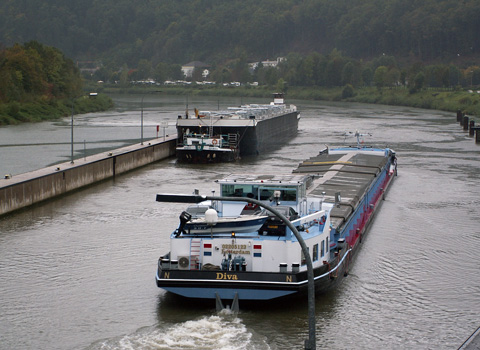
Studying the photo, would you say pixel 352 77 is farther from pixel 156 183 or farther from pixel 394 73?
pixel 156 183

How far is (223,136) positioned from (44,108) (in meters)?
40.9

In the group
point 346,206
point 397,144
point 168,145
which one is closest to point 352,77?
point 397,144

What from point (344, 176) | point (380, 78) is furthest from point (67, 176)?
point (380, 78)

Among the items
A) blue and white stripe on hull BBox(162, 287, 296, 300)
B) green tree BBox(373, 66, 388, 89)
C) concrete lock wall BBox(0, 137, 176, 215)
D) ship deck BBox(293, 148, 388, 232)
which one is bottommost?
blue and white stripe on hull BBox(162, 287, 296, 300)

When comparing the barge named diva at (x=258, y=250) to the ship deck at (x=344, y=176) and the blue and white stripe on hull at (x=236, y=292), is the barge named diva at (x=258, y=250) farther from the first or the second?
the ship deck at (x=344, y=176)

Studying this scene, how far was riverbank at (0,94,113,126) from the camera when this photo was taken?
8012 cm

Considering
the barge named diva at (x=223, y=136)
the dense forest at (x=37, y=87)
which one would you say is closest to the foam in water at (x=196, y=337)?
the barge named diva at (x=223, y=136)

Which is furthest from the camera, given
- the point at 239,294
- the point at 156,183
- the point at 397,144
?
the point at 397,144

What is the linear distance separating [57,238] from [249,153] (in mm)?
29218

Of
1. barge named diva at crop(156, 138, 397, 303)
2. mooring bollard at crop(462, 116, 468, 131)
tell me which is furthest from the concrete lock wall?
mooring bollard at crop(462, 116, 468, 131)

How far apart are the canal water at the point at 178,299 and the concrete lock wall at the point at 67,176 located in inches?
24.0

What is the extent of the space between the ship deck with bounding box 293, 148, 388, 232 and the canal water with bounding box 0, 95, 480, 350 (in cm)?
162

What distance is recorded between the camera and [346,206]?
2548 centimetres

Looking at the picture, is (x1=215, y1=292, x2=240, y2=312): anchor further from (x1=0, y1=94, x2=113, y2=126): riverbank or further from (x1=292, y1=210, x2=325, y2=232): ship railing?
(x1=0, y1=94, x2=113, y2=126): riverbank
